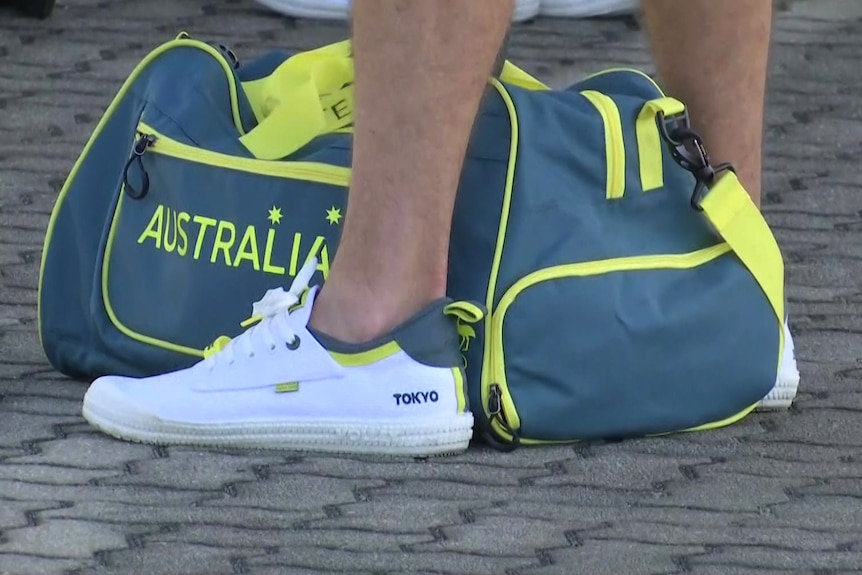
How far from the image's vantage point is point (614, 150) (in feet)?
4.39

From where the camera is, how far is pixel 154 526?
3.88 ft

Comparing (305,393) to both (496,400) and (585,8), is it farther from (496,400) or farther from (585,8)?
(585,8)

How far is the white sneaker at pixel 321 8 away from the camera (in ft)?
8.48

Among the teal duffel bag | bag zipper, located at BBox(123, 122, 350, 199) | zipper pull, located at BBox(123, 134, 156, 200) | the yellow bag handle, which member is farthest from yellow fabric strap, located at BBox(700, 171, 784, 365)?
zipper pull, located at BBox(123, 134, 156, 200)

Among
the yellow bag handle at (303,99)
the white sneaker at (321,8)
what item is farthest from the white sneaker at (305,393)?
the white sneaker at (321,8)

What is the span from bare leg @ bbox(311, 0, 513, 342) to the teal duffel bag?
2.3 inches

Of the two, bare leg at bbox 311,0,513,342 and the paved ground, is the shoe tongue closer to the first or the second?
bare leg at bbox 311,0,513,342

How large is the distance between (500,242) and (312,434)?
23 centimetres

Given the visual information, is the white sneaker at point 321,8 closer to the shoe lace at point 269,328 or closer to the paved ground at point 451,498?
the paved ground at point 451,498

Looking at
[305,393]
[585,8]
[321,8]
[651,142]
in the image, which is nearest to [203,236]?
[305,393]

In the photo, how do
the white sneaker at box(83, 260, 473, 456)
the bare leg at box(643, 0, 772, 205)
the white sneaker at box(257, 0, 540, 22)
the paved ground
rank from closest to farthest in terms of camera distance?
1. the paved ground
2. the white sneaker at box(83, 260, 473, 456)
3. the bare leg at box(643, 0, 772, 205)
4. the white sneaker at box(257, 0, 540, 22)

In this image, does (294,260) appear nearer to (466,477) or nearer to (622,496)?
(466,477)

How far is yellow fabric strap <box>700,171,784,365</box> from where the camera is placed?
136 centimetres

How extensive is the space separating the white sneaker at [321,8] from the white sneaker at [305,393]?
4.35 feet
